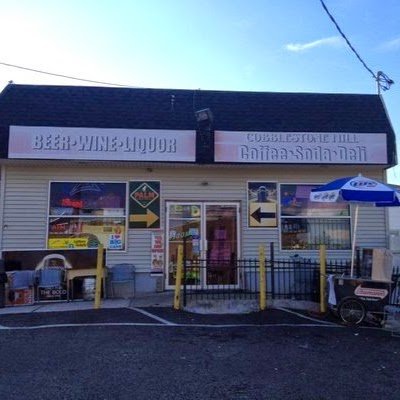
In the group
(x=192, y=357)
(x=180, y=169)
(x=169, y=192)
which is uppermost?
(x=180, y=169)

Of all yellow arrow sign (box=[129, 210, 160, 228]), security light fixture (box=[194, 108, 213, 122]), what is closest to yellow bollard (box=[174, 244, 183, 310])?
yellow arrow sign (box=[129, 210, 160, 228])

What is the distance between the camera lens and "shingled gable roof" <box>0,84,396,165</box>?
12016 mm

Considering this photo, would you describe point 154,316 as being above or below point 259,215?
below

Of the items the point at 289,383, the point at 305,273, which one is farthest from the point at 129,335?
the point at 305,273

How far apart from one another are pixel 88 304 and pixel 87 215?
242 centimetres

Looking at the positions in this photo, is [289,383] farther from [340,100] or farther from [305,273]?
[340,100]

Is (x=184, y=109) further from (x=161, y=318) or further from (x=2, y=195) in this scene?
(x=161, y=318)

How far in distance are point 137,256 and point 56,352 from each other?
5354mm

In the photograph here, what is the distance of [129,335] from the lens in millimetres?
7977

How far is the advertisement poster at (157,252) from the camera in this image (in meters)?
12.3

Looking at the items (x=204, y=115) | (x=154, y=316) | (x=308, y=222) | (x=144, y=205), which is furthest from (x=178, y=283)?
(x=308, y=222)

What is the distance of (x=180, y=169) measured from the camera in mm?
12578

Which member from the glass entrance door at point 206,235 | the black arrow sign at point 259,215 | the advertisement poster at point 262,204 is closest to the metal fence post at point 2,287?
the glass entrance door at point 206,235

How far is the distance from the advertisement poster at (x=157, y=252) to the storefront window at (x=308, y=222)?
3.11 metres
